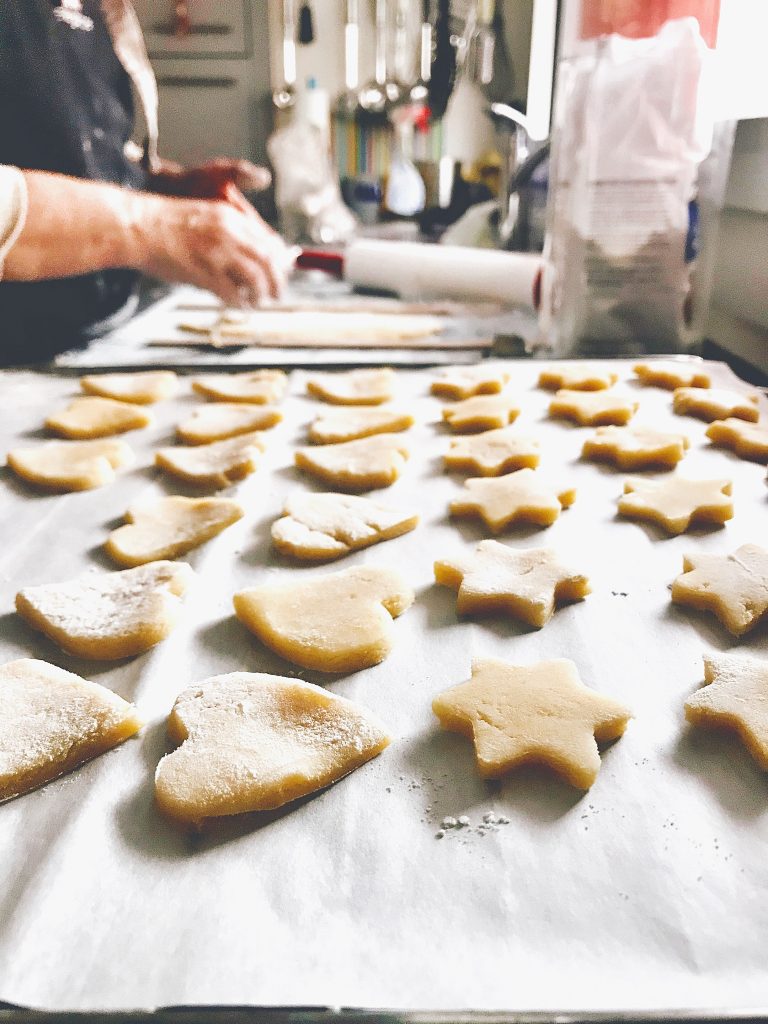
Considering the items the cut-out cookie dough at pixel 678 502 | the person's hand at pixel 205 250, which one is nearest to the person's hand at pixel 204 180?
the person's hand at pixel 205 250

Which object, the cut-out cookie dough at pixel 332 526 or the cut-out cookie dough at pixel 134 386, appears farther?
the cut-out cookie dough at pixel 134 386

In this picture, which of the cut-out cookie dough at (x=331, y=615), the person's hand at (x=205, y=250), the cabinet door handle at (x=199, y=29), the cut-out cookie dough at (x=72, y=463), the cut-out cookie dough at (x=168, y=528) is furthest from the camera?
the cabinet door handle at (x=199, y=29)

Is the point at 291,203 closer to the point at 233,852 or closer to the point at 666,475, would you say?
the point at 666,475

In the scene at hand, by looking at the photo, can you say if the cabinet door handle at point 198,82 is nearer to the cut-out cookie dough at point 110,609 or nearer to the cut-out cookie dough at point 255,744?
the cut-out cookie dough at point 110,609

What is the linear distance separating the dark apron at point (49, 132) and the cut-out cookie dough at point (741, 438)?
1.14 meters

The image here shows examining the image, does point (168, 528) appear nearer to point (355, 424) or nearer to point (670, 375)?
point (355, 424)

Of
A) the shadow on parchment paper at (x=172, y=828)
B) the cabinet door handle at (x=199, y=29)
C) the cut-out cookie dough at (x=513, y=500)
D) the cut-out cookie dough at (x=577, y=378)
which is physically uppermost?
the cabinet door handle at (x=199, y=29)

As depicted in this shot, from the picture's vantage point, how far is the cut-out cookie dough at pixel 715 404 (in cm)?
113

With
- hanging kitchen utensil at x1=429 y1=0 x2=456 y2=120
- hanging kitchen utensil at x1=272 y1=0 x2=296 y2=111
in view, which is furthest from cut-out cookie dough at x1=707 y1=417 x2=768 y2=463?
hanging kitchen utensil at x1=272 y1=0 x2=296 y2=111

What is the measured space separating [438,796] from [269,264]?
119 centimetres

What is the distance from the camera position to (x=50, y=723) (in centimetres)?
58

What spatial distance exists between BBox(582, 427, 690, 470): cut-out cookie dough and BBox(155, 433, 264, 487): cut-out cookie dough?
0.41 metres

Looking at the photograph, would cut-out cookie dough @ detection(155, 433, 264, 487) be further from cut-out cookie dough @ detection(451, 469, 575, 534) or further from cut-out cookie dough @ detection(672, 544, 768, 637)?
cut-out cookie dough @ detection(672, 544, 768, 637)

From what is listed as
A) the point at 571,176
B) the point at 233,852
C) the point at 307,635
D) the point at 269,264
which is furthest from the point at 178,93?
the point at 233,852
